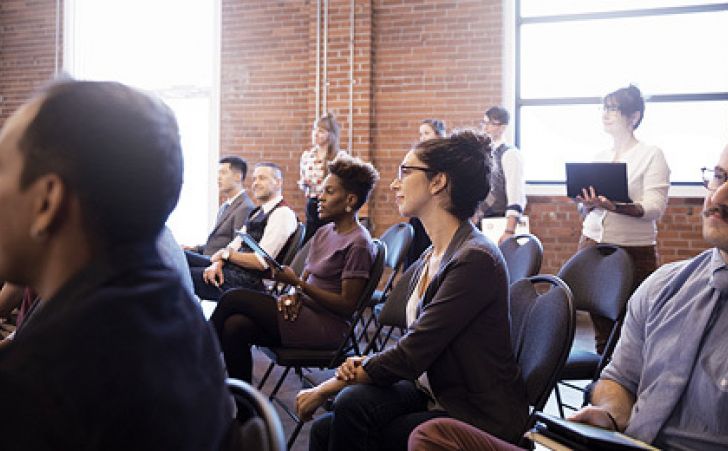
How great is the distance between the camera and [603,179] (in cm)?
360

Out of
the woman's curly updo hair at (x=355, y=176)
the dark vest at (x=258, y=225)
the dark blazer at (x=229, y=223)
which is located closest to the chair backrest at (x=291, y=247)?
the dark vest at (x=258, y=225)

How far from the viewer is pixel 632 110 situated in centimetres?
360

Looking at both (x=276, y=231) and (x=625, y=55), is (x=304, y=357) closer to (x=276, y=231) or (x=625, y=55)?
(x=276, y=231)

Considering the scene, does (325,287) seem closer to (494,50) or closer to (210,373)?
(210,373)

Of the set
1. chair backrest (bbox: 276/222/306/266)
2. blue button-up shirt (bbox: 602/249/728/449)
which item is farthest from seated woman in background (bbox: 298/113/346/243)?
blue button-up shirt (bbox: 602/249/728/449)

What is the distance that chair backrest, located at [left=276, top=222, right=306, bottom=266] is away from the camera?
14.4 feet

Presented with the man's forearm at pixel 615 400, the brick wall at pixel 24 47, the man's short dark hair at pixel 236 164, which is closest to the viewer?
the man's forearm at pixel 615 400

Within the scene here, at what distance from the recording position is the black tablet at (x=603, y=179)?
3.55 metres

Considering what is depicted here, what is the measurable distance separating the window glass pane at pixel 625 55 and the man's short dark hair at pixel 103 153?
6.18 m

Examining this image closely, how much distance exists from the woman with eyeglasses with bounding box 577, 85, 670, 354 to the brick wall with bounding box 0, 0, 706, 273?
282 centimetres

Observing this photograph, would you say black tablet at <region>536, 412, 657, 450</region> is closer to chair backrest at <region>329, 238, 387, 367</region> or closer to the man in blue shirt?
the man in blue shirt

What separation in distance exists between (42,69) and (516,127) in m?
5.33

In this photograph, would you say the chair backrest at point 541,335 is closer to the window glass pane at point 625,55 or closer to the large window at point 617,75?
the large window at point 617,75

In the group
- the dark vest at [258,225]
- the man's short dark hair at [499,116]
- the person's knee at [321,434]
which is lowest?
the person's knee at [321,434]
